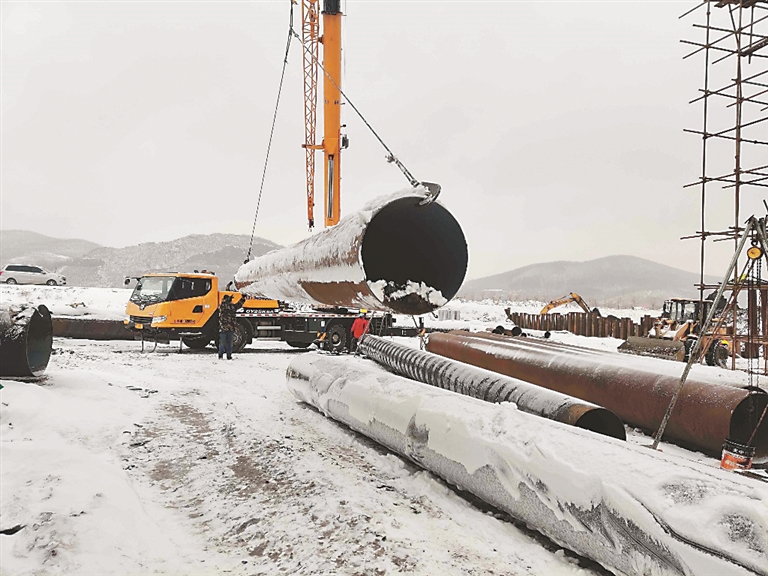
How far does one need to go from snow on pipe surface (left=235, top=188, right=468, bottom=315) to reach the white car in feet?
107

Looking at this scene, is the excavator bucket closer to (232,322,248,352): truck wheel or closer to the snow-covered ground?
the snow-covered ground

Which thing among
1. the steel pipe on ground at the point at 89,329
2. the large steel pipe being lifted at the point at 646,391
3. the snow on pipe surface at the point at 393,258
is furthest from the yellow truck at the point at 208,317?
the snow on pipe surface at the point at 393,258

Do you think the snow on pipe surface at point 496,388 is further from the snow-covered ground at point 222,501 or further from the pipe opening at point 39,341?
the pipe opening at point 39,341

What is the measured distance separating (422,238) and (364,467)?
2532 millimetres

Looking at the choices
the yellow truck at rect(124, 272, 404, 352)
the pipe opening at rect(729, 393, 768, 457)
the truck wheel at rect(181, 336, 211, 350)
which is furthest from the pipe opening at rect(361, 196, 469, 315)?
the truck wheel at rect(181, 336, 211, 350)

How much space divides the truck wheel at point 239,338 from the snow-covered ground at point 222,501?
6.72 m

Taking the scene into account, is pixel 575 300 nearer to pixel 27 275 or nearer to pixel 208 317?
pixel 208 317

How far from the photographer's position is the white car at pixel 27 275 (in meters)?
29.3

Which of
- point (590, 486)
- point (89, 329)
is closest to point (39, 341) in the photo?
point (590, 486)

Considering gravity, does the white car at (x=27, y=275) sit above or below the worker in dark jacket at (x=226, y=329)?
above

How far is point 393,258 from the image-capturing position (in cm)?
337

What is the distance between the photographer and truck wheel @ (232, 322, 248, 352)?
542 inches

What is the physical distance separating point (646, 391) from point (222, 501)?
454 cm

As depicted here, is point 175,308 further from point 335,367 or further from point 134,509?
point 134,509
